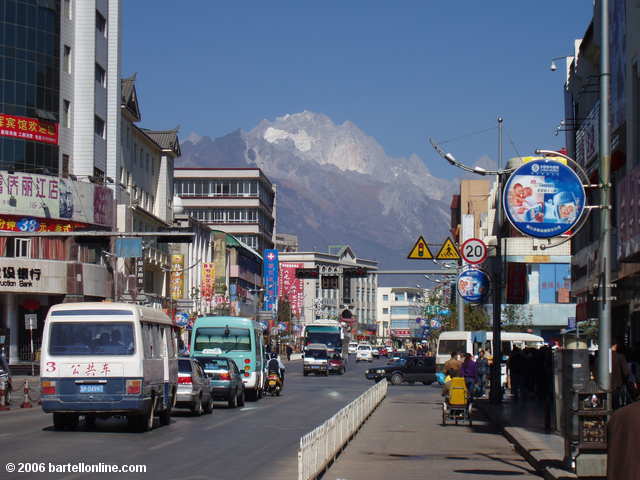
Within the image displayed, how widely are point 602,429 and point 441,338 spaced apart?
156 feet

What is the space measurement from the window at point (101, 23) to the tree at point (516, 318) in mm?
33565

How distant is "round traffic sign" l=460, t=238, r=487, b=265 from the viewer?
129 feet

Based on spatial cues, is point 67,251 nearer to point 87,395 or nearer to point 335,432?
point 87,395

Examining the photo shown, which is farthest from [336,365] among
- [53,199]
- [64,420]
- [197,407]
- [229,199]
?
[229,199]

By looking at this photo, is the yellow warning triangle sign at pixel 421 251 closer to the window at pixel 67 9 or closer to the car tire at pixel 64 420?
the car tire at pixel 64 420

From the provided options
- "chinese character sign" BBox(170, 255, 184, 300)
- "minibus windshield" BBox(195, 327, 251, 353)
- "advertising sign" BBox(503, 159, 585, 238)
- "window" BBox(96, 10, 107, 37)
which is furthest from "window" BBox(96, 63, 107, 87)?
"advertising sign" BBox(503, 159, 585, 238)

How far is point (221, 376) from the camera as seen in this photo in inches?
1357

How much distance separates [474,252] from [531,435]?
16970 millimetres

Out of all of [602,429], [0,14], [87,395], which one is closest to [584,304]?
[87,395]

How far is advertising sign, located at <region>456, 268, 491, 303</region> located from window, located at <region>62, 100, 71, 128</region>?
35314 mm

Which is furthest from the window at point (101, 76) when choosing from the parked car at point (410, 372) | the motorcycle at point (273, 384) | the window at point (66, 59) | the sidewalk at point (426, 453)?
the sidewalk at point (426, 453)

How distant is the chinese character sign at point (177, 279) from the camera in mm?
91250

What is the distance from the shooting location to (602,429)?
15281mm

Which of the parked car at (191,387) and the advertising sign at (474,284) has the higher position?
the advertising sign at (474,284)
